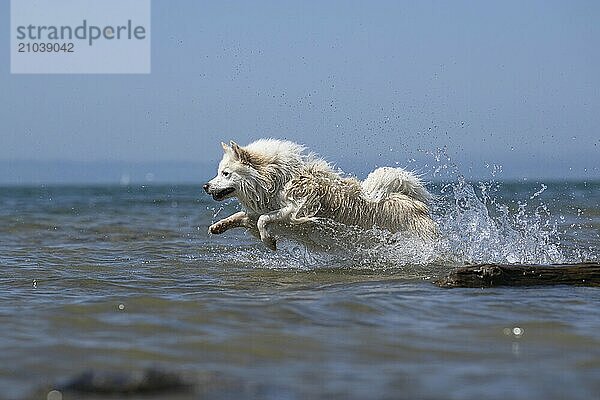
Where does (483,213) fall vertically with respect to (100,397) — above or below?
above

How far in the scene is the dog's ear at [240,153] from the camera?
29.2 feet

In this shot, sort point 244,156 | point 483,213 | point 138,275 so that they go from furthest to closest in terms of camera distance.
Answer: point 483,213 < point 244,156 < point 138,275

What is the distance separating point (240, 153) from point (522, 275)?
3.40 meters

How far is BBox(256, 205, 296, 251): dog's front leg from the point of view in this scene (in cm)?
895

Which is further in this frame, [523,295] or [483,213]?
[483,213]

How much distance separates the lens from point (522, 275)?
21.6 ft

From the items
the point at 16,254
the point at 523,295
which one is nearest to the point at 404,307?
the point at 523,295

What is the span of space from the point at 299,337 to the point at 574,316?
180 centimetres

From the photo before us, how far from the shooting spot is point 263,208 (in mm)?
9125

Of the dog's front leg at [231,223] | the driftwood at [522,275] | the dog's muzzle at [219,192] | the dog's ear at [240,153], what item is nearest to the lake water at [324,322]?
the driftwood at [522,275]

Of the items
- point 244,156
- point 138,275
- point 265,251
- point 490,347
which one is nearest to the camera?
point 490,347

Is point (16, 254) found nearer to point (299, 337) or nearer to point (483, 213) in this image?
point (483, 213)

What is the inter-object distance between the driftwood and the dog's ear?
9.58ft

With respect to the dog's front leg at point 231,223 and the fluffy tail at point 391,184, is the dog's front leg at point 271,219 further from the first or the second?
the fluffy tail at point 391,184
